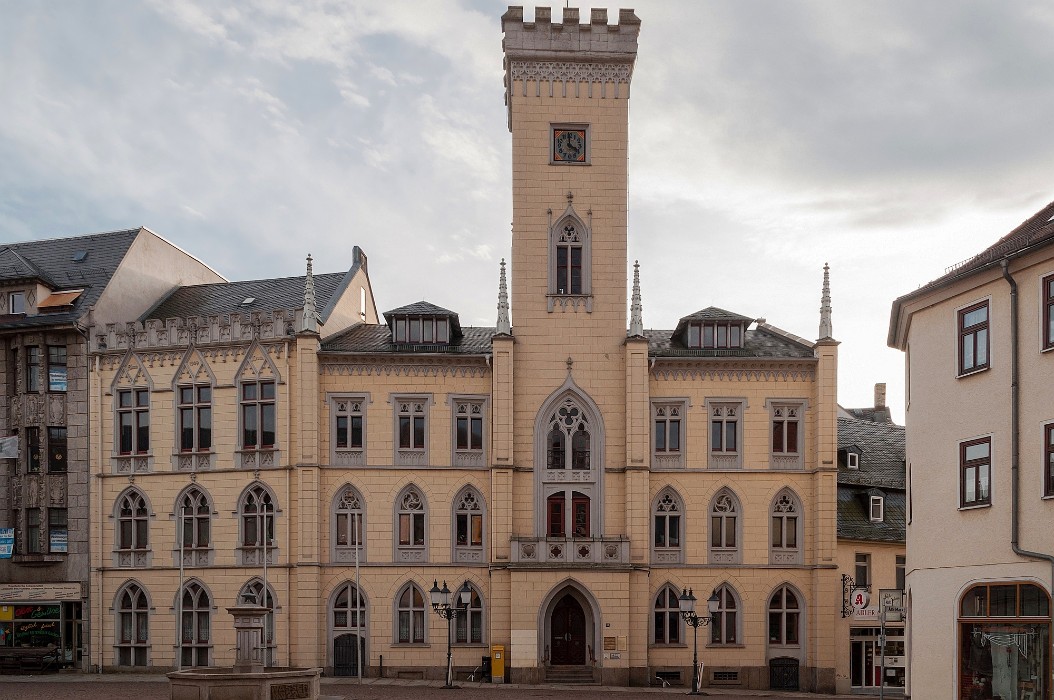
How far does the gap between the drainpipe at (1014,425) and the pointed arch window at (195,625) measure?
31055 mm

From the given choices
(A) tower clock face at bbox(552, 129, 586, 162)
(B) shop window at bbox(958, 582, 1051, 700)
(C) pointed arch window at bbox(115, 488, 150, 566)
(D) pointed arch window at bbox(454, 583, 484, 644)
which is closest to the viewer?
(B) shop window at bbox(958, 582, 1051, 700)

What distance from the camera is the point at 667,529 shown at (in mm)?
45625

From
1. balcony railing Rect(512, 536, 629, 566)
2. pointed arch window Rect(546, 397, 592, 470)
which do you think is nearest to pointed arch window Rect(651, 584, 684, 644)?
balcony railing Rect(512, 536, 629, 566)

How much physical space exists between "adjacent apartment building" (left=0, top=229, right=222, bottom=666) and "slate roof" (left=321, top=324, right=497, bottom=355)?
33.0 ft

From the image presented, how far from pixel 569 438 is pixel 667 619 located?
804 cm

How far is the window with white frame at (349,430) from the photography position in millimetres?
45562

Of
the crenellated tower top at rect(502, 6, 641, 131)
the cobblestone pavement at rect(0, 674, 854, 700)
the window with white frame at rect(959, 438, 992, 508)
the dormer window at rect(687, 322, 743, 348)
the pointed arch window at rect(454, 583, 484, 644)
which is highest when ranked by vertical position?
the crenellated tower top at rect(502, 6, 641, 131)

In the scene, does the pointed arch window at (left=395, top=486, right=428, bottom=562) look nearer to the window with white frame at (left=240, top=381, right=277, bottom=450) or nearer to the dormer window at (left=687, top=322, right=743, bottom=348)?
the window with white frame at (left=240, top=381, right=277, bottom=450)

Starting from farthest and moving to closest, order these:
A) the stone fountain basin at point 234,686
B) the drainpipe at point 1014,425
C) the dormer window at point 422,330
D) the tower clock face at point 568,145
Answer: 1. the dormer window at point 422,330
2. the tower clock face at point 568,145
3. the stone fountain basin at point 234,686
4. the drainpipe at point 1014,425

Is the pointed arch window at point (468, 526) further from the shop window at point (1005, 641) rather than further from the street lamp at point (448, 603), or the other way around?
the shop window at point (1005, 641)

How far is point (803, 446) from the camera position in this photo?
150 ft

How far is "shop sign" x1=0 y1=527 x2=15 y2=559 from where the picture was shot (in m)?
46.8

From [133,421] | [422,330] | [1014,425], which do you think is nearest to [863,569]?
[422,330]

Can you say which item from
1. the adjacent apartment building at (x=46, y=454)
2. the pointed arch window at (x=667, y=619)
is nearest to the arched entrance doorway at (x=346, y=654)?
the adjacent apartment building at (x=46, y=454)
